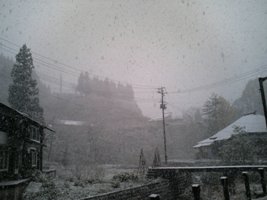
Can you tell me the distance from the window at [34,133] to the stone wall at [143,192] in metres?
16.4

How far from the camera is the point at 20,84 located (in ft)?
126

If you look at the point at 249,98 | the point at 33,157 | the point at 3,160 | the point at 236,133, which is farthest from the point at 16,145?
the point at 249,98

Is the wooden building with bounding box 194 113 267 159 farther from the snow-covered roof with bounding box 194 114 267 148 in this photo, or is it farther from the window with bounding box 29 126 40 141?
the window with bounding box 29 126 40 141

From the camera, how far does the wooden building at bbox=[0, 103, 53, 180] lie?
20.1 m

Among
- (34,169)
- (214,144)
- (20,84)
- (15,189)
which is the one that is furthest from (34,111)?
(214,144)

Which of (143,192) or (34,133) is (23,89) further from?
→ (143,192)

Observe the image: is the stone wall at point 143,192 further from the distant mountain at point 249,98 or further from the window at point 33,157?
the distant mountain at point 249,98

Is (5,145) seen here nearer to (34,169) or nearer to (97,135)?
(34,169)

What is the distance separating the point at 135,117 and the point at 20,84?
6137 cm

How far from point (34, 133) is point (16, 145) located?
5.48 meters

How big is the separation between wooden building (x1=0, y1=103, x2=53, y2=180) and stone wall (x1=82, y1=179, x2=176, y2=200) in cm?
1207

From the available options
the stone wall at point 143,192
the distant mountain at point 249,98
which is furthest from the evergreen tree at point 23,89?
the distant mountain at point 249,98

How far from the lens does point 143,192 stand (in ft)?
49.5

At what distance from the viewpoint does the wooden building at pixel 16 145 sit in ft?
65.9
